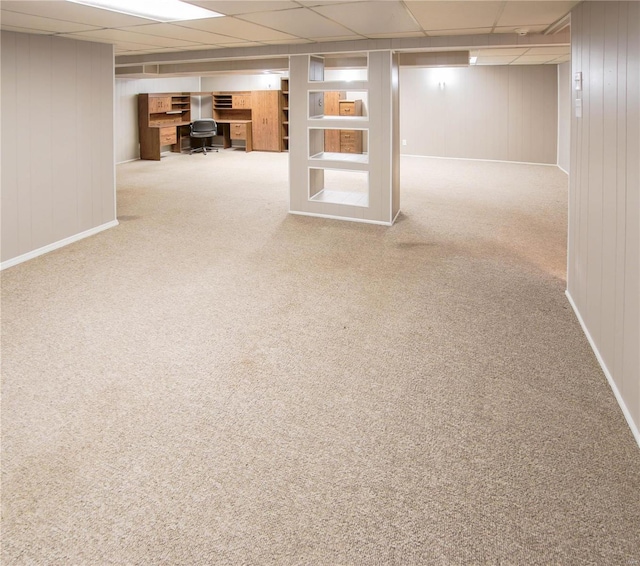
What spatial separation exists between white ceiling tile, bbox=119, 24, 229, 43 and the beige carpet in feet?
5.93

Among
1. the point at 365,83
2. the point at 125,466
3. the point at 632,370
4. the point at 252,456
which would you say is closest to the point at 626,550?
the point at 632,370

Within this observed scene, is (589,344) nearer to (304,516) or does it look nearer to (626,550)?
(626,550)

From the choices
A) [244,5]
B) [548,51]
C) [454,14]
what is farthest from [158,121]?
[454,14]

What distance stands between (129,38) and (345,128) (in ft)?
7.24

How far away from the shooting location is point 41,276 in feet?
13.4

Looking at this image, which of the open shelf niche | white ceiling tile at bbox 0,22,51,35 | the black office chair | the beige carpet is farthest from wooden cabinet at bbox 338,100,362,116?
white ceiling tile at bbox 0,22,51,35

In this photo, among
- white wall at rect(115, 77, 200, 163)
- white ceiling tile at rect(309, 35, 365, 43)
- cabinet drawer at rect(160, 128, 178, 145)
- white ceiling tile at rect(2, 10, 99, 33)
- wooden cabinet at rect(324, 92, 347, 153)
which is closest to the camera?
white ceiling tile at rect(2, 10, 99, 33)

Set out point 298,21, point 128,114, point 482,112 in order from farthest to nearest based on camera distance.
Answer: point 128,114 → point 482,112 → point 298,21

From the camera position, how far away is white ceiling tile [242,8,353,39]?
3663 mm

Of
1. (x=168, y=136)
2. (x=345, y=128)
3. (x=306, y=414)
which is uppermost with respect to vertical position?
(x=168, y=136)

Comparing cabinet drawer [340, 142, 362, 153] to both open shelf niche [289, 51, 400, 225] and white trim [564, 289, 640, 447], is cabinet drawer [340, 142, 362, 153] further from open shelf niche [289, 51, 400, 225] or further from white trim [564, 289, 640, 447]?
white trim [564, 289, 640, 447]

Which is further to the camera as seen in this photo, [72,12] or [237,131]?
[237,131]

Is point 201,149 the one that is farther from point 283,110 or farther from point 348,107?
point 348,107

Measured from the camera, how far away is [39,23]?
12.4ft
